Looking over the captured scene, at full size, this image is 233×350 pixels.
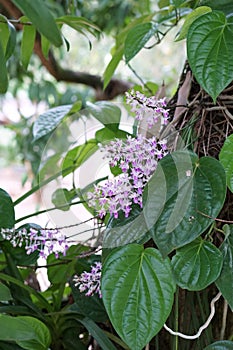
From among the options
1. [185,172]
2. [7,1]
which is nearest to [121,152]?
[185,172]

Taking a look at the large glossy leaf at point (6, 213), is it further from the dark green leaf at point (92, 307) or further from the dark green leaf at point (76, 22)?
the dark green leaf at point (76, 22)

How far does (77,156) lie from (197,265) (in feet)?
1.06

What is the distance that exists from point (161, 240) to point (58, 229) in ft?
0.45

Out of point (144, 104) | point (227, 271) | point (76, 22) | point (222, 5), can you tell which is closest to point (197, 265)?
point (227, 271)

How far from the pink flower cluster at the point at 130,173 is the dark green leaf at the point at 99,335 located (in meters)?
0.16

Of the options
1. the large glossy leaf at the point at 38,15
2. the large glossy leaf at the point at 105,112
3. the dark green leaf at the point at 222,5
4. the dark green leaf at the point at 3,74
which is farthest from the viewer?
the large glossy leaf at the point at 105,112

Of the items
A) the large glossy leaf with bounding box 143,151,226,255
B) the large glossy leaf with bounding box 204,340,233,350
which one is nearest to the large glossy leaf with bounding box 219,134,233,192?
the large glossy leaf with bounding box 143,151,226,255

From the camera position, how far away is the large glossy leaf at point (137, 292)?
18.1 inches

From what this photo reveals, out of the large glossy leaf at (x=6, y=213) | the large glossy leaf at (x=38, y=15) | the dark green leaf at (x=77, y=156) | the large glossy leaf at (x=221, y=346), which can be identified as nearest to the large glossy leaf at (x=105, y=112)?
the dark green leaf at (x=77, y=156)

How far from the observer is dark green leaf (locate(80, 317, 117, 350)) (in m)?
0.57

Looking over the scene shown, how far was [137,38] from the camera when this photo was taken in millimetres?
642

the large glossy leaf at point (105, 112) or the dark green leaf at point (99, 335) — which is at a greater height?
the large glossy leaf at point (105, 112)

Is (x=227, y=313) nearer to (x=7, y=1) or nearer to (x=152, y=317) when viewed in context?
(x=152, y=317)

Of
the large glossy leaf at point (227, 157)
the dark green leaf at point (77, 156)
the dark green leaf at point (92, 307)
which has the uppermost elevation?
the large glossy leaf at point (227, 157)
